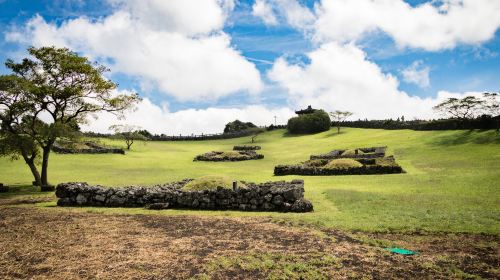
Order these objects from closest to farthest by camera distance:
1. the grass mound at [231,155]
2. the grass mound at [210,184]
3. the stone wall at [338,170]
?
the grass mound at [210,184]
the stone wall at [338,170]
the grass mound at [231,155]

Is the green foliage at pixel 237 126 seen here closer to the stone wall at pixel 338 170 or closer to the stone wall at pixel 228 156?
the stone wall at pixel 228 156

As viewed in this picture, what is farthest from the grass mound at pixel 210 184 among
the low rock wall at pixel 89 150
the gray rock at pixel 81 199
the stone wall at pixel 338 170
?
the low rock wall at pixel 89 150

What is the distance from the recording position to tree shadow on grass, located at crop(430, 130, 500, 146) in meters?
41.2

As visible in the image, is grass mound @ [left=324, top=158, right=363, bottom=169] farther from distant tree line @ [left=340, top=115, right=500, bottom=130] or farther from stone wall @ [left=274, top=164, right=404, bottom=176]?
distant tree line @ [left=340, top=115, right=500, bottom=130]

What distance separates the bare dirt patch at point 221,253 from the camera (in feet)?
28.2

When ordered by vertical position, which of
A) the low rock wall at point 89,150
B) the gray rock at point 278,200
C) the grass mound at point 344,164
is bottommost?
the gray rock at point 278,200

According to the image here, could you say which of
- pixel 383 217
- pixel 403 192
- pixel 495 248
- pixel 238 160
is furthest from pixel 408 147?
pixel 495 248

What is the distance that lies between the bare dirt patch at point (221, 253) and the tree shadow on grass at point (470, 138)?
36193 millimetres

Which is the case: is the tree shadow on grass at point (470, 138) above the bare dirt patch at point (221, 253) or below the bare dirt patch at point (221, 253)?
above

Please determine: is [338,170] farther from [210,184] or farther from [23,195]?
[23,195]

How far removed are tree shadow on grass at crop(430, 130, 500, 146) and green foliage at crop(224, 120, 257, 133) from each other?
69452 millimetres

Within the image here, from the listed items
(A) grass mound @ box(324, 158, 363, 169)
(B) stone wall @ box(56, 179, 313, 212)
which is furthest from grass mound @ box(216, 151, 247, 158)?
(B) stone wall @ box(56, 179, 313, 212)

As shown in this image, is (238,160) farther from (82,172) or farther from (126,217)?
(126,217)

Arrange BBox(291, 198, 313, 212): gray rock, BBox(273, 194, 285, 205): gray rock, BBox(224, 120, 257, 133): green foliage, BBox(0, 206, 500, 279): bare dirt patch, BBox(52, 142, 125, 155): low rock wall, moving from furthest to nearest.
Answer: BBox(224, 120, 257, 133): green foliage → BBox(52, 142, 125, 155): low rock wall → BBox(273, 194, 285, 205): gray rock → BBox(291, 198, 313, 212): gray rock → BBox(0, 206, 500, 279): bare dirt patch
